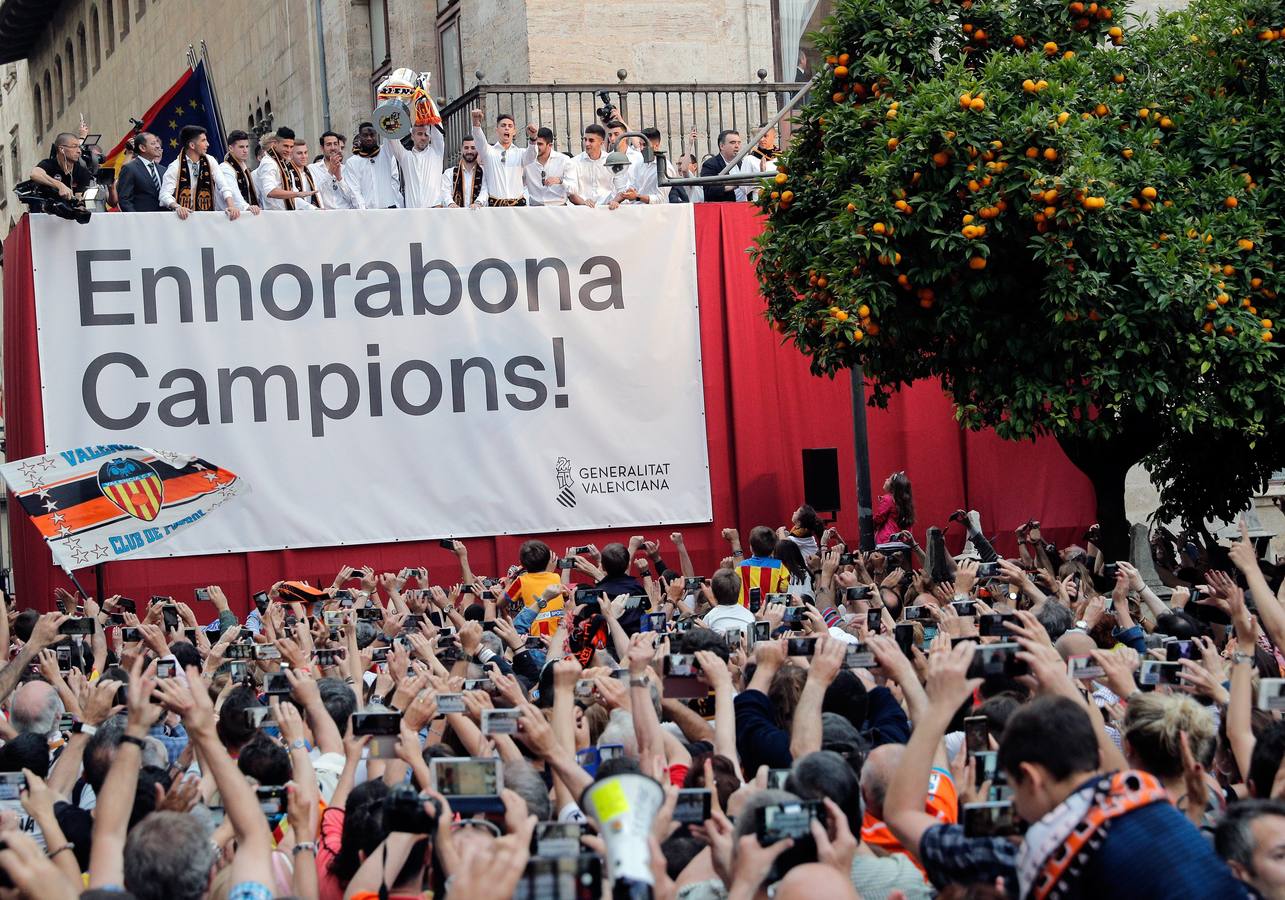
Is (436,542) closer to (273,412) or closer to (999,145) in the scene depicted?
(273,412)

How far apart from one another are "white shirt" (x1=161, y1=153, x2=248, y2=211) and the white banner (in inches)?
9.5

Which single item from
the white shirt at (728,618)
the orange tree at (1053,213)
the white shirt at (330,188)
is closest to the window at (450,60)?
the white shirt at (330,188)

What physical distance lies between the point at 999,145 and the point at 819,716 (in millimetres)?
6972

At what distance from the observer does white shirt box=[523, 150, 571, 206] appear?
16.3 m

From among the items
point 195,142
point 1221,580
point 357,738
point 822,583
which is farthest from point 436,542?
point 357,738

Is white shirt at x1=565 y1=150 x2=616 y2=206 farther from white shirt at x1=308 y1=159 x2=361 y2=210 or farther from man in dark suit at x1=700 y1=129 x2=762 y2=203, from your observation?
white shirt at x1=308 y1=159 x2=361 y2=210

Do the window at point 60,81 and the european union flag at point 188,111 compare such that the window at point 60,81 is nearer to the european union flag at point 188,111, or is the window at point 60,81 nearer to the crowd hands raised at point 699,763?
the european union flag at point 188,111

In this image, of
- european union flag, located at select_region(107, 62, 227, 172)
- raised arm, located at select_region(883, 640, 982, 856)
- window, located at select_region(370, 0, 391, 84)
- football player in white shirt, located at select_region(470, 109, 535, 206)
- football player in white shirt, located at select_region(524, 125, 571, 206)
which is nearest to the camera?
raised arm, located at select_region(883, 640, 982, 856)

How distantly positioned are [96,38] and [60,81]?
5031 millimetres

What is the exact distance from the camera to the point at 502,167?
16.1 meters

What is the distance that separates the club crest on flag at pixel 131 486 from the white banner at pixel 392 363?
0.54 metres

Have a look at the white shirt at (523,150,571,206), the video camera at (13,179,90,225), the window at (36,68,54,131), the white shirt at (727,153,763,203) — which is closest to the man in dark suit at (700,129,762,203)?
the white shirt at (727,153,763,203)

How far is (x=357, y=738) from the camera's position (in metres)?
5.18

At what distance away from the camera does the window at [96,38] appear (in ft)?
144
